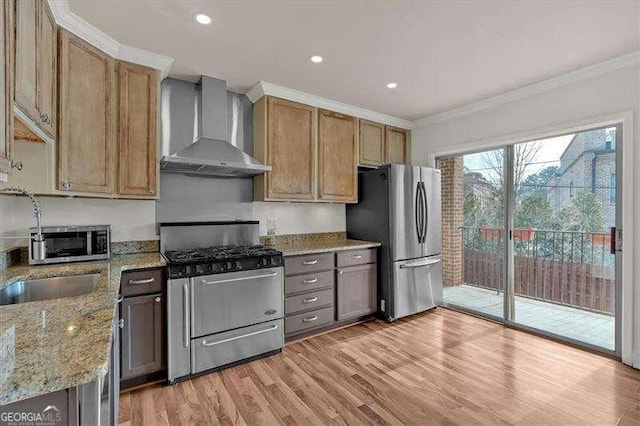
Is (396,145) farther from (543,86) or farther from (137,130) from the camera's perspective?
(137,130)

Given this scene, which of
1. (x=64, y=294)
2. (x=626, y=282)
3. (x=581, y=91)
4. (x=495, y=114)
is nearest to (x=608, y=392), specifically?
(x=626, y=282)

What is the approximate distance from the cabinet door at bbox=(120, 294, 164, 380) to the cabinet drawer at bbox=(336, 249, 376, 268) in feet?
5.94

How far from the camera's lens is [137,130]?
8.29 feet

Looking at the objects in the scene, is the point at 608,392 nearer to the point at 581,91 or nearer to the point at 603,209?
the point at 603,209

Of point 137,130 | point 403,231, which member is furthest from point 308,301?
point 137,130

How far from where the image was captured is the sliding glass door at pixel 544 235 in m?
2.91

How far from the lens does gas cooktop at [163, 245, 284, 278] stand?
7.80ft

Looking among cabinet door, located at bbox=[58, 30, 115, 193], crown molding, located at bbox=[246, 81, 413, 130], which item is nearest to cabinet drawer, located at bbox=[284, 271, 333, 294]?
cabinet door, located at bbox=[58, 30, 115, 193]

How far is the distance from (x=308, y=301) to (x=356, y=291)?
654mm

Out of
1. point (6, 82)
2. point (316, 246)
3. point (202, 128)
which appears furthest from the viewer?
point (316, 246)

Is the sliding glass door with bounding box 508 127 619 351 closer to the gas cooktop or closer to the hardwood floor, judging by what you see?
the hardwood floor

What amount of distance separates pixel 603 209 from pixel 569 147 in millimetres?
693

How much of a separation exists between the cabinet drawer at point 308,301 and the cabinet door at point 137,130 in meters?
1.59

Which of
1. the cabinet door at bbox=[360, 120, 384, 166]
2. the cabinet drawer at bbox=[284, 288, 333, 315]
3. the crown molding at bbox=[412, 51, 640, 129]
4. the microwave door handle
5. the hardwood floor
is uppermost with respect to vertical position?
the crown molding at bbox=[412, 51, 640, 129]
